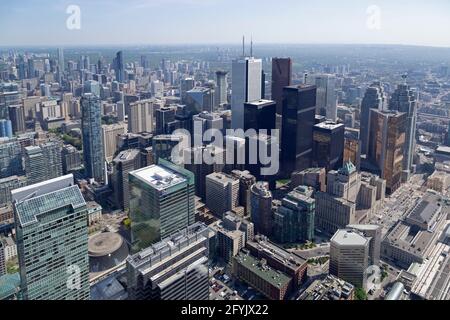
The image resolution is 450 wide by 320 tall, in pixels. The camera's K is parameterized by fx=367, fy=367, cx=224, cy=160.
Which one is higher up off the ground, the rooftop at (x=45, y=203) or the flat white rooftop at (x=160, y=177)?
the rooftop at (x=45, y=203)

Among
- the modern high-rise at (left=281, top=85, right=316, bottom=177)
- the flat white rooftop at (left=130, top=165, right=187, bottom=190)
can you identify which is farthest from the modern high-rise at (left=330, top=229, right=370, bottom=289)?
the modern high-rise at (left=281, top=85, right=316, bottom=177)

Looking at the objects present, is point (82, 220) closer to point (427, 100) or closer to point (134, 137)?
point (134, 137)

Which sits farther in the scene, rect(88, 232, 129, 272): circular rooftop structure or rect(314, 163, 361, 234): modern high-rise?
rect(314, 163, 361, 234): modern high-rise

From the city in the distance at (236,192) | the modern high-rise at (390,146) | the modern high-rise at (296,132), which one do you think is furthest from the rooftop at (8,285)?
the modern high-rise at (390,146)

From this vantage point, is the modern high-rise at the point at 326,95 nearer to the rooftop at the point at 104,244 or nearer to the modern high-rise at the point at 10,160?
A: the rooftop at the point at 104,244

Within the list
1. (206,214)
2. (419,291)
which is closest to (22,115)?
(206,214)

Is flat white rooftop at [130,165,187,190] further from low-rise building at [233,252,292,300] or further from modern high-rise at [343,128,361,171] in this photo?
modern high-rise at [343,128,361,171]
